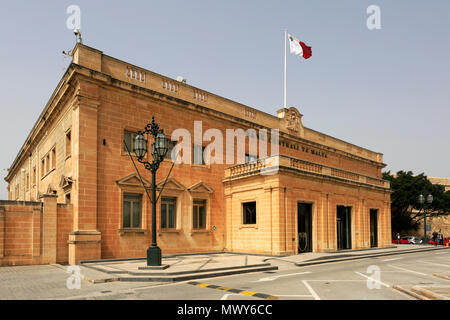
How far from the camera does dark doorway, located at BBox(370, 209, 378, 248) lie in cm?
3175

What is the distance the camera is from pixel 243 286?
11.9 m

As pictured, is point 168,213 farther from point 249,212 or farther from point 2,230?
point 2,230

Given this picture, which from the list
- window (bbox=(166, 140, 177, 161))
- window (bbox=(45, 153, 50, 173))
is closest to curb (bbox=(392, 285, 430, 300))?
window (bbox=(166, 140, 177, 161))

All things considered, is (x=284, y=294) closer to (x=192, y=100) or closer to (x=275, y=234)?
(x=275, y=234)

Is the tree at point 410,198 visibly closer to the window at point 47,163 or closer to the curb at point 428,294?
the window at point 47,163

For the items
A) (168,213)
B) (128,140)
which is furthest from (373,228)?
(128,140)

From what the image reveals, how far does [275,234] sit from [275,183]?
2.98 m

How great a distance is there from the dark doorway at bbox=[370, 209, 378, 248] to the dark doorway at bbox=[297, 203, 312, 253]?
965cm

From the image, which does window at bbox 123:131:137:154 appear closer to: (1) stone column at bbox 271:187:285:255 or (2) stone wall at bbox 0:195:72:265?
(2) stone wall at bbox 0:195:72:265

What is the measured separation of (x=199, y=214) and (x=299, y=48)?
1678 centimetres

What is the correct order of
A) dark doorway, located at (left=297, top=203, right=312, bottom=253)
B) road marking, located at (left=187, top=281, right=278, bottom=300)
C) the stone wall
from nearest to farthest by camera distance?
road marking, located at (left=187, top=281, right=278, bottom=300)
the stone wall
dark doorway, located at (left=297, top=203, right=312, bottom=253)

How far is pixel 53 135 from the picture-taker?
2473cm

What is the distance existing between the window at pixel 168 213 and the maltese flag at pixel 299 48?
672 inches
